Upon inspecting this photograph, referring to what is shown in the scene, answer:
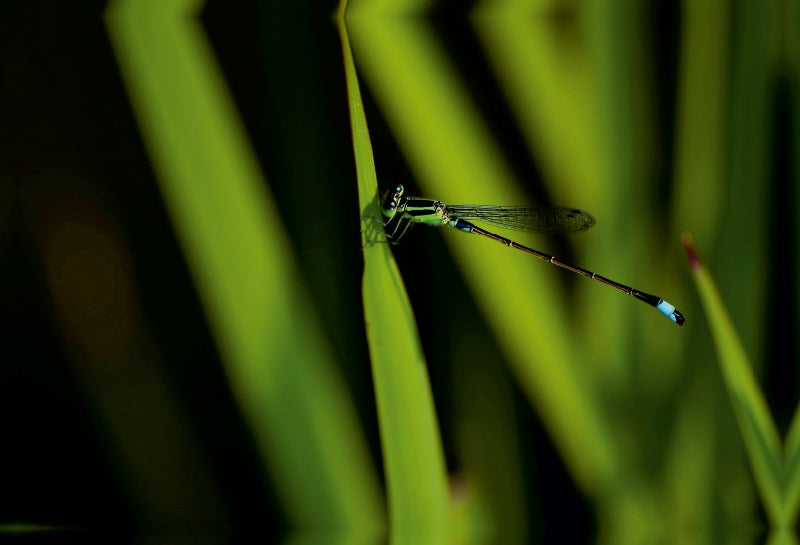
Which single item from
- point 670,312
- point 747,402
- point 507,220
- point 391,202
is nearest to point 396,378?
point 391,202

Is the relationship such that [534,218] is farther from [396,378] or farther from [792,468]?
[792,468]

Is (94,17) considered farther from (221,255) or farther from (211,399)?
(211,399)

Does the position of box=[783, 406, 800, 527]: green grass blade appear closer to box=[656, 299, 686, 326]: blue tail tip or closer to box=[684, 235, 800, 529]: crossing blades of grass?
box=[684, 235, 800, 529]: crossing blades of grass

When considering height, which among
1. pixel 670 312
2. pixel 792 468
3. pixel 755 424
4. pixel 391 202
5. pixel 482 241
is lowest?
pixel 792 468

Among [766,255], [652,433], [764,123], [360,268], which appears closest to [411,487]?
[360,268]

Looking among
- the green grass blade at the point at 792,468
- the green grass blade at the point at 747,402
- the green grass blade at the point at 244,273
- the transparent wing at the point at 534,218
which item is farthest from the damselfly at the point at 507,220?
the green grass blade at the point at 792,468

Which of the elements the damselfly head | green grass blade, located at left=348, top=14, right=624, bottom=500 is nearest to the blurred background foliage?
green grass blade, located at left=348, top=14, right=624, bottom=500
